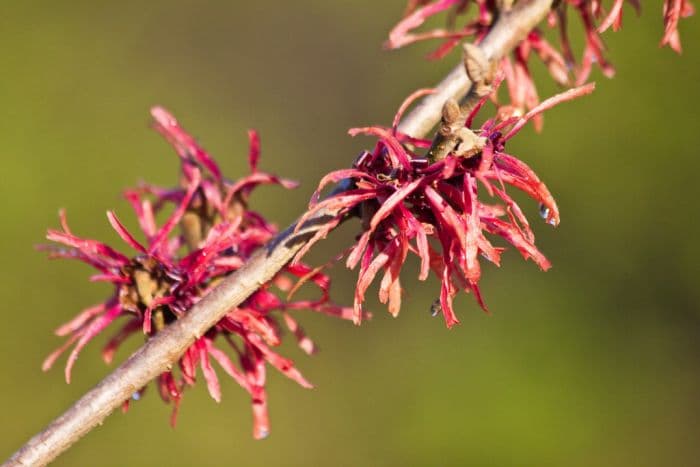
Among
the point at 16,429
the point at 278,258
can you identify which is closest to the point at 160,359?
the point at 278,258

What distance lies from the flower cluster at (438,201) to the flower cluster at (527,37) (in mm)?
217

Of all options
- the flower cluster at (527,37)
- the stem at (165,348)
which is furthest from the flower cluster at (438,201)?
the flower cluster at (527,37)

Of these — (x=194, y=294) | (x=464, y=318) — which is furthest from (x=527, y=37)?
(x=464, y=318)

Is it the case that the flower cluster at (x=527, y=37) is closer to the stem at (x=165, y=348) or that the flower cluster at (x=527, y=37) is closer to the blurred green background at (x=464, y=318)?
the stem at (x=165, y=348)

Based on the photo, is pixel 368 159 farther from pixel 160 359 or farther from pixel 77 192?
pixel 77 192

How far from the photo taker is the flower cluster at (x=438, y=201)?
736 mm

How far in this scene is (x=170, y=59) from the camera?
3818 millimetres

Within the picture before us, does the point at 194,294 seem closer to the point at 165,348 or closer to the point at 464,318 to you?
the point at 165,348

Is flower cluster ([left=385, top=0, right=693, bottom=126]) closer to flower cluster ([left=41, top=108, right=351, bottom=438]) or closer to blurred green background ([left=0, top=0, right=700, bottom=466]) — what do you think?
flower cluster ([left=41, top=108, right=351, bottom=438])

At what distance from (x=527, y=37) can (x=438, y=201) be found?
1.28ft

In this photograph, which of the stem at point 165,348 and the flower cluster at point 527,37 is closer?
the stem at point 165,348

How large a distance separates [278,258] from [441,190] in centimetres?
16

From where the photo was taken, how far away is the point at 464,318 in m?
3.02

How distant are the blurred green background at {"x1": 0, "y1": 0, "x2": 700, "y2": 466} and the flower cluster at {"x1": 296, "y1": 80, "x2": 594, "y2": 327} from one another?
2.04 metres
